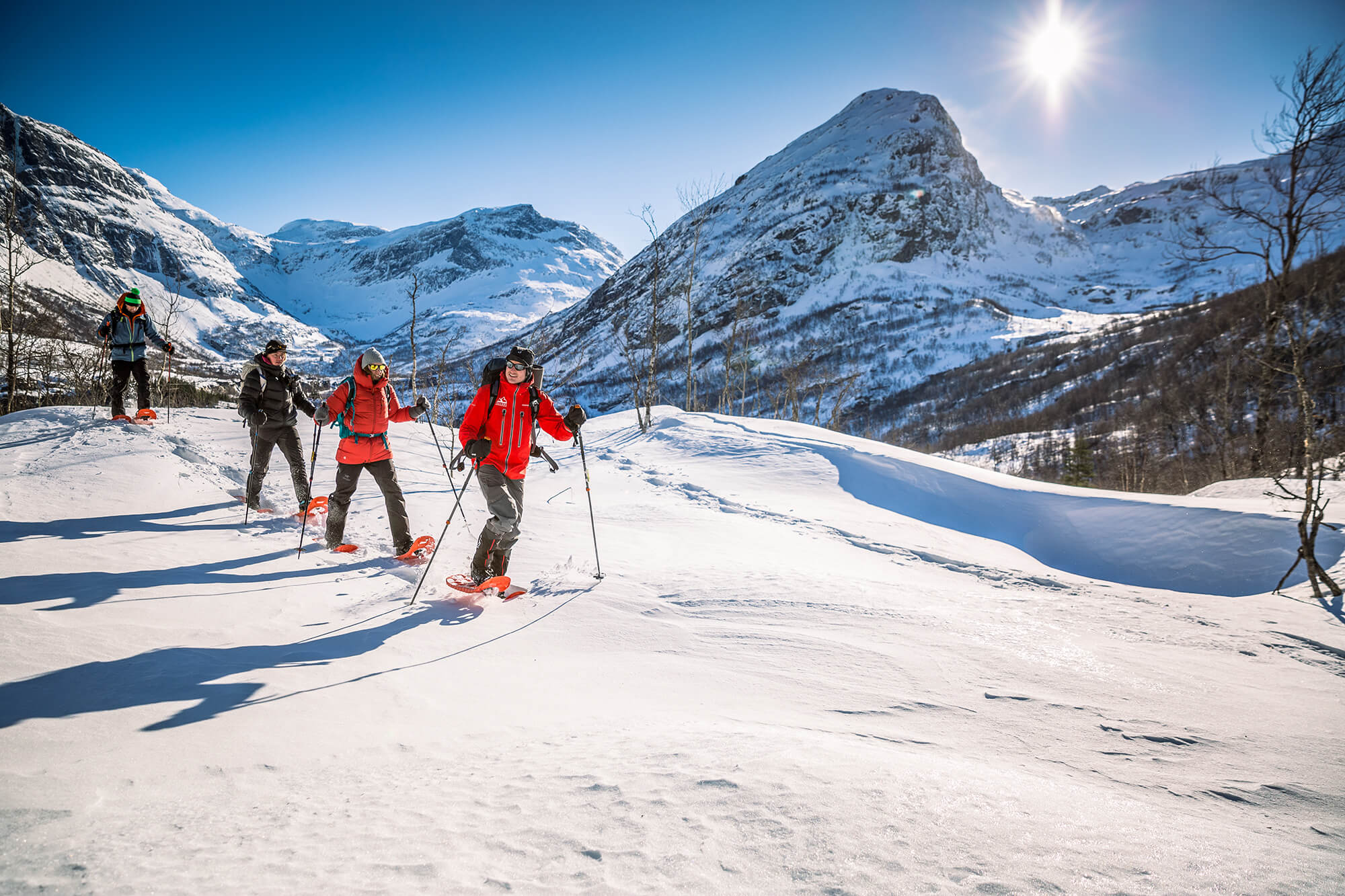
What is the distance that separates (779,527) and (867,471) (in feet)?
10.2

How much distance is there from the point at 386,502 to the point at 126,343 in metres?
6.47

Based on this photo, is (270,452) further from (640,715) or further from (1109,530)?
(1109,530)

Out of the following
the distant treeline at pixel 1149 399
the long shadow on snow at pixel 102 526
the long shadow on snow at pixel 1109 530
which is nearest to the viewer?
the long shadow on snow at pixel 102 526

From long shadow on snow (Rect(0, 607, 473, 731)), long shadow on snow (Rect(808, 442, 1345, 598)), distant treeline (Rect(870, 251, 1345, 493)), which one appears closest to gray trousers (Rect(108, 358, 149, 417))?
long shadow on snow (Rect(0, 607, 473, 731))

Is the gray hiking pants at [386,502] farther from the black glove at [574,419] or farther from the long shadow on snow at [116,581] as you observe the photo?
the black glove at [574,419]

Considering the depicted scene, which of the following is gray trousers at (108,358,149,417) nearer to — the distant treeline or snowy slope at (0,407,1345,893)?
snowy slope at (0,407,1345,893)

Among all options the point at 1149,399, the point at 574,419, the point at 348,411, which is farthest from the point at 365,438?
the point at 1149,399

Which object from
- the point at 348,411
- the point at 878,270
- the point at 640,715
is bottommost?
the point at 640,715

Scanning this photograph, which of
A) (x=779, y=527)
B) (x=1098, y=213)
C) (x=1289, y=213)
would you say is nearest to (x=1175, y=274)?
(x=1098, y=213)

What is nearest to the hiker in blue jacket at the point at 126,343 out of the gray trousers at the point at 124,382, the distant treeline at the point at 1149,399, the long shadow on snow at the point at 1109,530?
the gray trousers at the point at 124,382

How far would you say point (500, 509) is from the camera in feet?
15.1

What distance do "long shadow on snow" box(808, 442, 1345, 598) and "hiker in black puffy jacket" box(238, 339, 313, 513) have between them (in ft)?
26.3

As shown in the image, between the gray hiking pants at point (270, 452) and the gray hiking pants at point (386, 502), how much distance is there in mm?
1122

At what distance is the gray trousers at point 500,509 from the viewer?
4609 mm
